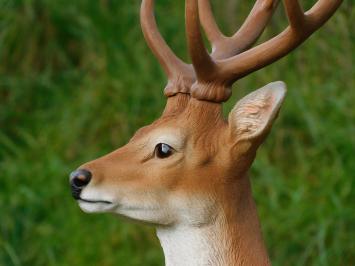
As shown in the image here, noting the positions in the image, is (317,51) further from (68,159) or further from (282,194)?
(68,159)

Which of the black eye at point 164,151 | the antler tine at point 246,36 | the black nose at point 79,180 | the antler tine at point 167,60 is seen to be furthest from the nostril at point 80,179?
the antler tine at point 246,36

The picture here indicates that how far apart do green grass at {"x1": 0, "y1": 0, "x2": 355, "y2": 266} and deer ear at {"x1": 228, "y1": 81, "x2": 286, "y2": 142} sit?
79.7 inches

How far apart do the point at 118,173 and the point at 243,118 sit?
0.38 m

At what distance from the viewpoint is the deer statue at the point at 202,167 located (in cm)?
311

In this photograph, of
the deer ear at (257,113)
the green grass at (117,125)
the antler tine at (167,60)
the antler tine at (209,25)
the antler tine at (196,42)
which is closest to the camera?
the deer ear at (257,113)

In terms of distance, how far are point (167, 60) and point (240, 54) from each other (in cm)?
27

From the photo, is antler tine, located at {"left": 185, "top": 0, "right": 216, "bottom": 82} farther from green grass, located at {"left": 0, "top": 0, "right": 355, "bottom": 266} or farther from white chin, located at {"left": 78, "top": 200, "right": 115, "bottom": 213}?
green grass, located at {"left": 0, "top": 0, "right": 355, "bottom": 266}

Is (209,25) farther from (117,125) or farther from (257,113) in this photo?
(117,125)

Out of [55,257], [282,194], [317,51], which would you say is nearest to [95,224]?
[55,257]

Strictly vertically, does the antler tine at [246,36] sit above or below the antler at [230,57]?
above

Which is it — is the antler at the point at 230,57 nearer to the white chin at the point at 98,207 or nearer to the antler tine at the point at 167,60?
the antler tine at the point at 167,60

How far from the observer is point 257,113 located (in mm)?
3107

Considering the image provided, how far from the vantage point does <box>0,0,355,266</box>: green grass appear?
5.24 metres

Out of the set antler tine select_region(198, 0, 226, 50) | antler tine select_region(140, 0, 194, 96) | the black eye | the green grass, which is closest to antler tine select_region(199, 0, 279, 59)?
antler tine select_region(198, 0, 226, 50)
